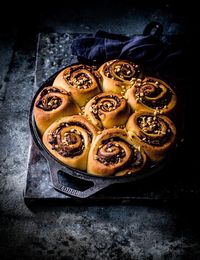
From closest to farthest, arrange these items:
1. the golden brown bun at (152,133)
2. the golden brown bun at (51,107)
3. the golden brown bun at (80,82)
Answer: the golden brown bun at (152,133), the golden brown bun at (51,107), the golden brown bun at (80,82)

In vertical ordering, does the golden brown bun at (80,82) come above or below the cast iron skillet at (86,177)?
above

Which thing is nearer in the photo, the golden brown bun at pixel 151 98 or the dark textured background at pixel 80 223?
the dark textured background at pixel 80 223

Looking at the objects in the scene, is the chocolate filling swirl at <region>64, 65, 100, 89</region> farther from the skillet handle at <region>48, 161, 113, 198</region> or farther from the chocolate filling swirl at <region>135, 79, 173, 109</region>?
the skillet handle at <region>48, 161, 113, 198</region>

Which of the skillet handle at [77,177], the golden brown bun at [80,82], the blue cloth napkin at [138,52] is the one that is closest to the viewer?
the skillet handle at [77,177]

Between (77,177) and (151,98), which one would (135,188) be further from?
(151,98)

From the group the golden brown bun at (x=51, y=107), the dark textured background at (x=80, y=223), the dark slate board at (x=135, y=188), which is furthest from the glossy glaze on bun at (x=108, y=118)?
the dark textured background at (x=80, y=223)

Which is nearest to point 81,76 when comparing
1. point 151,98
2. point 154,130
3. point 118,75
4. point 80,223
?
point 118,75

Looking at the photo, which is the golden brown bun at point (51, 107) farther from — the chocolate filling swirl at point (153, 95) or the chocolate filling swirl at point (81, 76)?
the chocolate filling swirl at point (153, 95)
